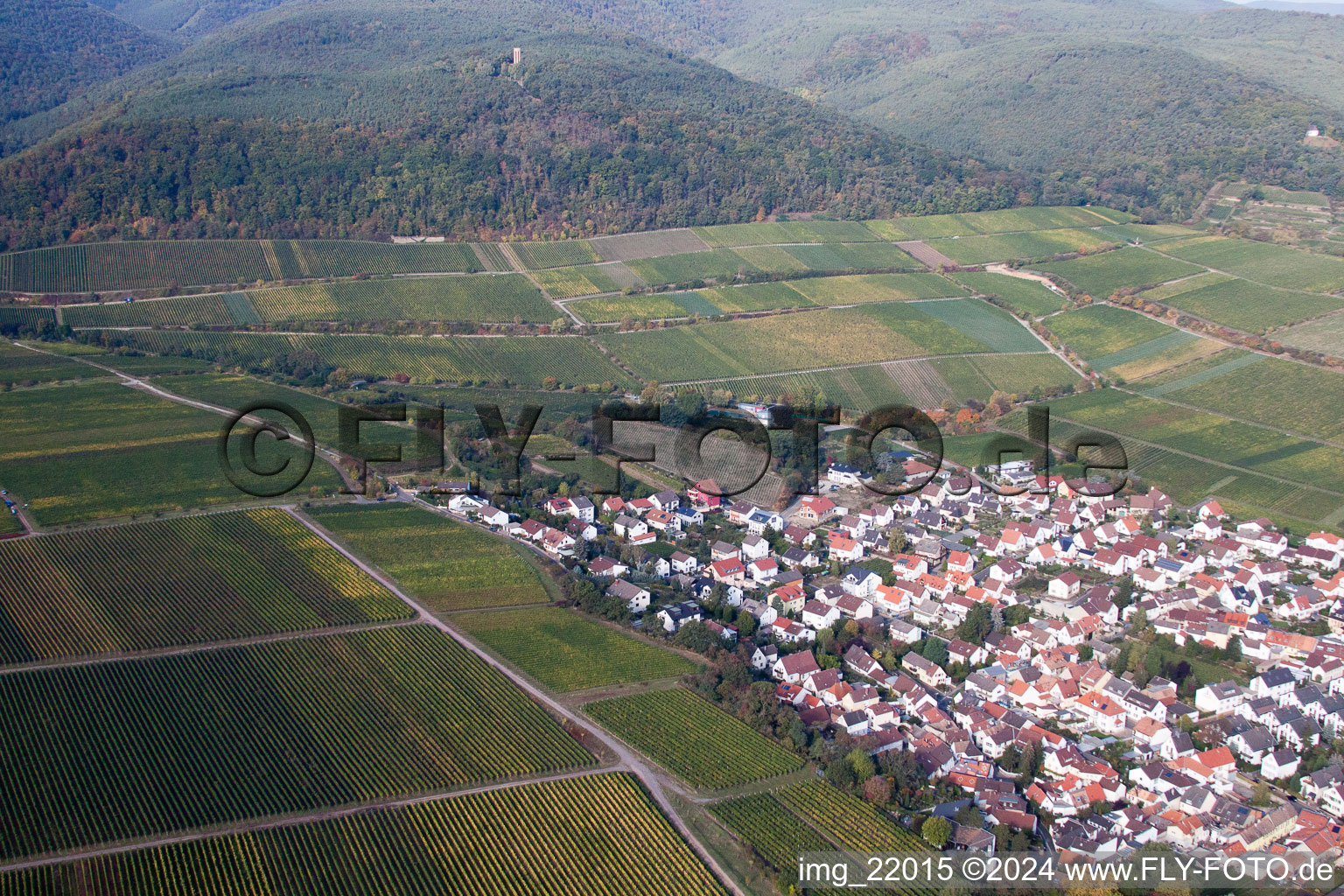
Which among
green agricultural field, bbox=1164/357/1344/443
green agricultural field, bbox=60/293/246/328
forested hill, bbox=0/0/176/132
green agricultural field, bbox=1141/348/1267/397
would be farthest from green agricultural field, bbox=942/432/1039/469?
forested hill, bbox=0/0/176/132

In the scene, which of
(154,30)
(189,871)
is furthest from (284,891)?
(154,30)

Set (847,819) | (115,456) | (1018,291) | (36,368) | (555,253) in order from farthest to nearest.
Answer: (555,253)
(1018,291)
(36,368)
(115,456)
(847,819)

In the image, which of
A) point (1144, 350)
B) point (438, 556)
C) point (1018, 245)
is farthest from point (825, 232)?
point (438, 556)

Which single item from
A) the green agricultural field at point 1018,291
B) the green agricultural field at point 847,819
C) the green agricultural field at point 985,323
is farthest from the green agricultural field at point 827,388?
the green agricultural field at point 847,819

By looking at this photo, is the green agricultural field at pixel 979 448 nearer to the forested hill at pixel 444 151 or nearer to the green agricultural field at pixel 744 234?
the green agricultural field at pixel 744 234

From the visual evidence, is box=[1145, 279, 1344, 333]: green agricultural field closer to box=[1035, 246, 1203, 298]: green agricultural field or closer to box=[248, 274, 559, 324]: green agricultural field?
box=[1035, 246, 1203, 298]: green agricultural field

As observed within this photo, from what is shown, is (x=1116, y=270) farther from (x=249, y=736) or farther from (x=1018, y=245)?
(x=249, y=736)
